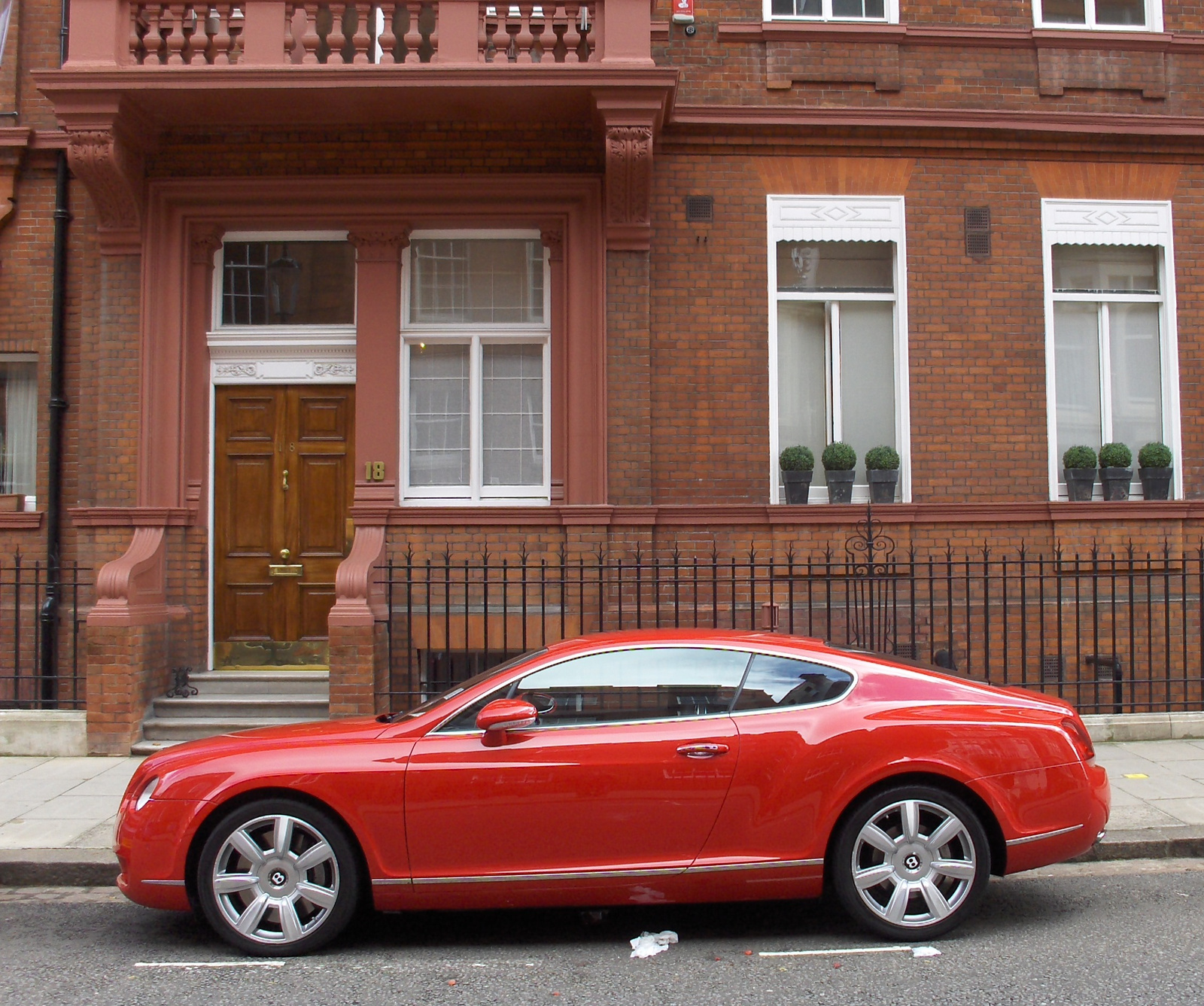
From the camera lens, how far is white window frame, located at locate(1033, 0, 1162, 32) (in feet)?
33.7

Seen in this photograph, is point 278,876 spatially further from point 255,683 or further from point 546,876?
point 255,683

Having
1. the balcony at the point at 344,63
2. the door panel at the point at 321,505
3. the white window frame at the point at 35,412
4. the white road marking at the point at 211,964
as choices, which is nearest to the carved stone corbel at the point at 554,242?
the balcony at the point at 344,63

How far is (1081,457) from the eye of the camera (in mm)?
9914

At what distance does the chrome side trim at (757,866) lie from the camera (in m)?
4.69

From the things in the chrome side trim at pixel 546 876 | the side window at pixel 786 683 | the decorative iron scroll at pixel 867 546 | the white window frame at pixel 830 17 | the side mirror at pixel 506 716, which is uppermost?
the white window frame at pixel 830 17

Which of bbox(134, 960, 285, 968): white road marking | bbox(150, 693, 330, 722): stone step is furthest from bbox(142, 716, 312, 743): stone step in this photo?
bbox(134, 960, 285, 968): white road marking

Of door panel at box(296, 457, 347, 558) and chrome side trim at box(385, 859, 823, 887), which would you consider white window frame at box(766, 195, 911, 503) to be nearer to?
door panel at box(296, 457, 347, 558)

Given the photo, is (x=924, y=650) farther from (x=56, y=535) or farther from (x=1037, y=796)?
(x=56, y=535)

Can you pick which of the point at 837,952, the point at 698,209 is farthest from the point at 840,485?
the point at 837,952

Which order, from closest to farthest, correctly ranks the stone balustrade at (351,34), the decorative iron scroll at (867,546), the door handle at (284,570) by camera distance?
the stone balustrade at (351,34) < the decorative iron scroll at (867,546) < the door handle at (284,570)

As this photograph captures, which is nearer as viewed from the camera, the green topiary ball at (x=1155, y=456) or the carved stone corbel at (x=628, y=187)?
the carved stone corbel at (x=628, y=187)

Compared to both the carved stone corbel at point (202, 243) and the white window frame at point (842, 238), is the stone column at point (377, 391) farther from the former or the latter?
the white window frame at point (842, 238)

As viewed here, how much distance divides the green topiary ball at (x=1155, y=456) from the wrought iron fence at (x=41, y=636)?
9646 mm

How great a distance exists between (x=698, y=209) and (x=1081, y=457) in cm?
420
